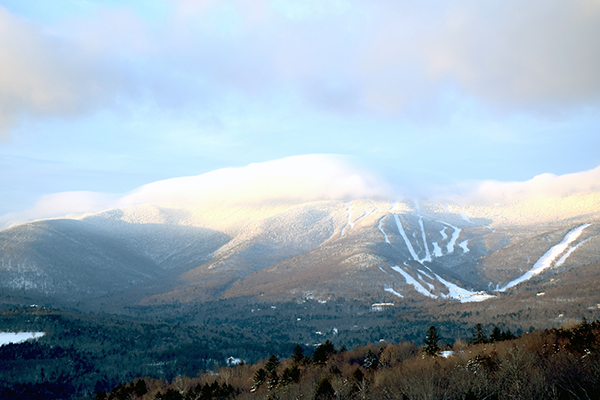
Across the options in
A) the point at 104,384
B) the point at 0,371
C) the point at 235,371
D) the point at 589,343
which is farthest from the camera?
the point at 104,384

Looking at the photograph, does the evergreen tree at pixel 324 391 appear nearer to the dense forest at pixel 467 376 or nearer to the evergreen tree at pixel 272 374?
the dense forest at pixel 467 376

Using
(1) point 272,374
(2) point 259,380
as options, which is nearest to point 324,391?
(1) point 272,374

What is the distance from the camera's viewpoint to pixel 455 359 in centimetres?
8912

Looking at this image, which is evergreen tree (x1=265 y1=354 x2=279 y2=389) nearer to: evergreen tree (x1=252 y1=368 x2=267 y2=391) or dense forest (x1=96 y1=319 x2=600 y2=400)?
dense forest (x1=96 y1=319 x2=600 y2=400)

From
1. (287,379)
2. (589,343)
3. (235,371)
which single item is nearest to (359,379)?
(287,379)

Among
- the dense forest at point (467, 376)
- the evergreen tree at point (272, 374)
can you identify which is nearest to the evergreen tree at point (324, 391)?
the dense forest at point (467, 376)

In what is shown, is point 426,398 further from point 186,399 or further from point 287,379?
point 186,399

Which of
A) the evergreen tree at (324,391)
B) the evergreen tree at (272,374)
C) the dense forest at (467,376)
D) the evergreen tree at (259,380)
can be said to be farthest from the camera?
the evergreen tree at (259,380)

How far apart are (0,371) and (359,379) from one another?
164285 mm

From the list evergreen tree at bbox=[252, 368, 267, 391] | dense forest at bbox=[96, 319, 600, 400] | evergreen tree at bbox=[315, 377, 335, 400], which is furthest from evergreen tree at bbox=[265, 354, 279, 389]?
evergreen tree at bbox=[315, 377, 335, 400]

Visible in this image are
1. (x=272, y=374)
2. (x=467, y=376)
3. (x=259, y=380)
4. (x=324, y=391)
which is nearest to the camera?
(x=467, y=376)

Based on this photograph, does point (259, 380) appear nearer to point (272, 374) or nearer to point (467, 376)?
point (272, 374)

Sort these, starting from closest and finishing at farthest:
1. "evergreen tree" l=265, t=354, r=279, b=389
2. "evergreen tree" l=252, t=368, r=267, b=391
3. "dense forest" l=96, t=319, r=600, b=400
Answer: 1. "dense forest" l=96, t=319, r=600, b=400
2. "evergreen tree" l=265, t=354, r=279, b=389
3. "evergreen tree" l=252, t=368, r=267, b=391

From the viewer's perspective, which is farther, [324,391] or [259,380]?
[259,380]
